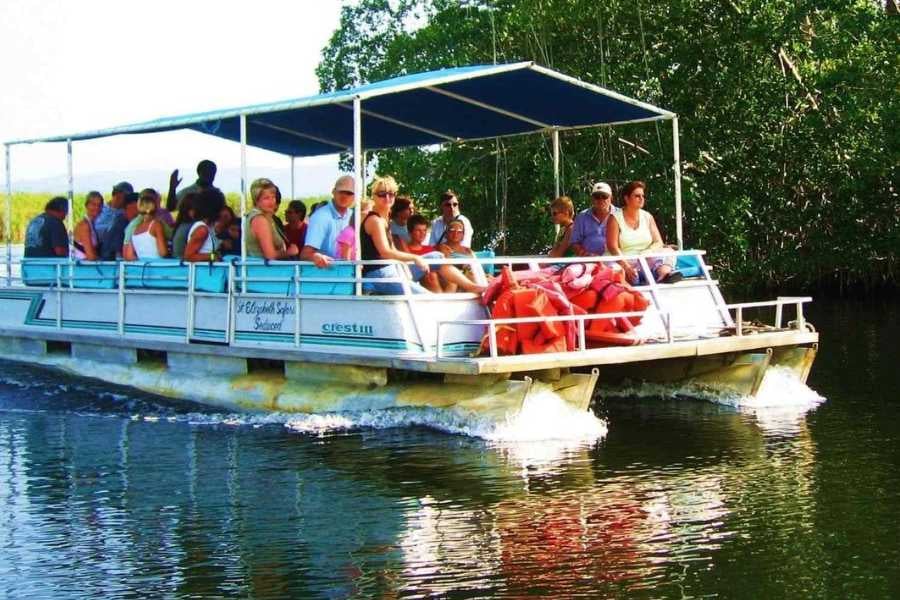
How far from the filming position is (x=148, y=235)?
15.1m

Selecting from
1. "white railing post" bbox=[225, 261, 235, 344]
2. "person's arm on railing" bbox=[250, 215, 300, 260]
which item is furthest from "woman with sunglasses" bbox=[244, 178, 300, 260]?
"white railing post" bbox=[225, 261, 235, 344]

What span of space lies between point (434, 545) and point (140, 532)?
6.27 ft

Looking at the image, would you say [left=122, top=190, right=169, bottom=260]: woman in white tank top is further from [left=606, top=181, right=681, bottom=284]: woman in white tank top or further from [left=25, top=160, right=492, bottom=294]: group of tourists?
[left=606, top=181, right=681, bottom=284]: woman in white tank top

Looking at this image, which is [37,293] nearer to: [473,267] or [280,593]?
[473,267]

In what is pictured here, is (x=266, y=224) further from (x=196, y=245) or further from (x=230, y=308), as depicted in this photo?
(x=196, y=245)

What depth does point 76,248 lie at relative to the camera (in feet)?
54.0

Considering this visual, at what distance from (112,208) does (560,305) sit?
6501 millimetres

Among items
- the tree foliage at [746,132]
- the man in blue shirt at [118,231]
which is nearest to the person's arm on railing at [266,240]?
the man in blue shirt at [118,231]

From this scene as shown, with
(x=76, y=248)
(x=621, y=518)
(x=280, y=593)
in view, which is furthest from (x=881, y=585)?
(x=76, y=248)

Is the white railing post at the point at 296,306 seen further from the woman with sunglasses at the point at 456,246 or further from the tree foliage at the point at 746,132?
the tree foliage at the point at 746,132

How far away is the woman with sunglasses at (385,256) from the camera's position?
484 inches

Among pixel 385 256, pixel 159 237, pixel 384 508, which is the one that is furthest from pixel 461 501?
pixel 159 237

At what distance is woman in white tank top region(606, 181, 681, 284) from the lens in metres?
13.7

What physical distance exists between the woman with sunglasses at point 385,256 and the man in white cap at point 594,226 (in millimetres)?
2022
